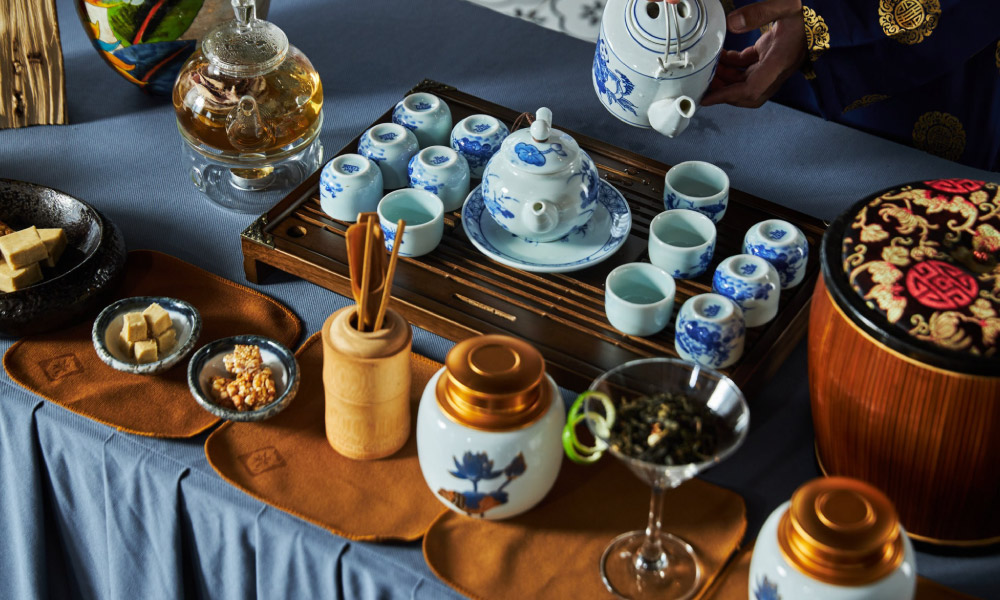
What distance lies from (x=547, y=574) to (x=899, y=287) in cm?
41

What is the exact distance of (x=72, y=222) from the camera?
1217 mm

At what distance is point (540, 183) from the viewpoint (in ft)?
3.73

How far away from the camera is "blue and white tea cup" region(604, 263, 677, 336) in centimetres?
106

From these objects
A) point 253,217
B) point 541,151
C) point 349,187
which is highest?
point 541,151

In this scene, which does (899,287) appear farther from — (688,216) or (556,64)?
(556,64)

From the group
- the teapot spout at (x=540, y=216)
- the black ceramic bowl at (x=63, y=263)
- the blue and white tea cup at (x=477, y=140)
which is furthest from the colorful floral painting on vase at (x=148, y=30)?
the teapot spout at (x=540, y=216)

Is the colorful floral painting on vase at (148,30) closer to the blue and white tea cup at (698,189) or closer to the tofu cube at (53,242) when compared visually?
the tofu cube at (53,242)

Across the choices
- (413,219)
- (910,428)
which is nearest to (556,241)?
(413,219)

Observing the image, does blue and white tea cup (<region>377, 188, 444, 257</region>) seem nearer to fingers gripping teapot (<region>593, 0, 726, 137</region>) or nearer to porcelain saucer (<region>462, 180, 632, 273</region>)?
porcelain saucer (<region>462, 180, 632, 273</region>)

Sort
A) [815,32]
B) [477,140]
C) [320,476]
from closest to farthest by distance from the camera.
Answer: 1. [320,476]
2. [477,140]
3. [815,32]

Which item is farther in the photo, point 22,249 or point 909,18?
point 909,18

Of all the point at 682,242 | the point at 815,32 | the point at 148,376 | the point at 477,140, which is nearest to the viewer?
the point at 148,376

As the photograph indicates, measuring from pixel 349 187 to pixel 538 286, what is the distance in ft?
0.90

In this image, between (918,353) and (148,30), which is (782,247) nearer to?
(918,353)
